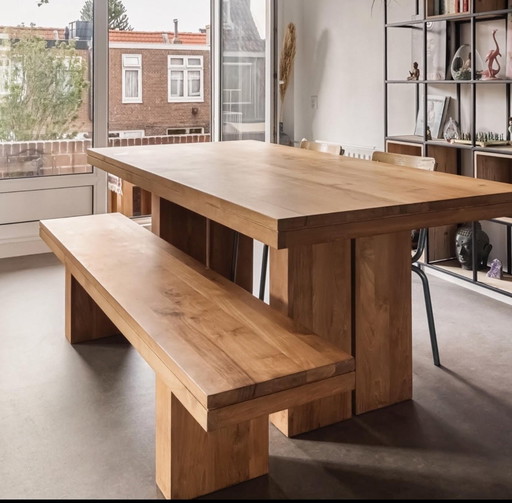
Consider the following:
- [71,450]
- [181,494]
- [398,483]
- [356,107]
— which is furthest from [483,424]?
[356,107]

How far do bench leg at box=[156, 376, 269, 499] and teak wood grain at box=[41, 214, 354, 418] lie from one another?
19cm

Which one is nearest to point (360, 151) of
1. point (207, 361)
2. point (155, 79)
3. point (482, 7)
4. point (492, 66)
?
point (492, 66)

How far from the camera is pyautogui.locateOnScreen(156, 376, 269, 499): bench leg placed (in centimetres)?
194

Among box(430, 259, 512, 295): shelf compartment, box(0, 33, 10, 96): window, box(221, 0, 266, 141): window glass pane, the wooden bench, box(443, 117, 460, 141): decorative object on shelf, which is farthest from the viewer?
box(221, 0, 266, 141): window glass pane

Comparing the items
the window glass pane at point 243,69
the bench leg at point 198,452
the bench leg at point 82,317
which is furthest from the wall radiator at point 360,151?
the bench leg at point 198,452

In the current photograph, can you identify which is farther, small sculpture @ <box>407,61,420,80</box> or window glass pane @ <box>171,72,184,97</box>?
window glass pane @ <box>171,72,184,97</box>

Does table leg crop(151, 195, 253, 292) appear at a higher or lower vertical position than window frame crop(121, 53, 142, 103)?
lower

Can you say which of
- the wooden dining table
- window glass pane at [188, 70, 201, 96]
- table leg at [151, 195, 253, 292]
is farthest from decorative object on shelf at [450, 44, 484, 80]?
window glass pane at [188, 70, 201, 96]

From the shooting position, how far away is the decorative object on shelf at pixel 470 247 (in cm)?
413

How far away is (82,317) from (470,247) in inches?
93.0

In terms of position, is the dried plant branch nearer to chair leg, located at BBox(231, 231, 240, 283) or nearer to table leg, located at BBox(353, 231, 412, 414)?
chair leg, located at BBox(231, 231, 240, 283)

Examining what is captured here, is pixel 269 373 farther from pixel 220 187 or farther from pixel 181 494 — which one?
pixel 220 187

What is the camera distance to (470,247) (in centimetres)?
A: 416

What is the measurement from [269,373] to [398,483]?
A: 695mm
